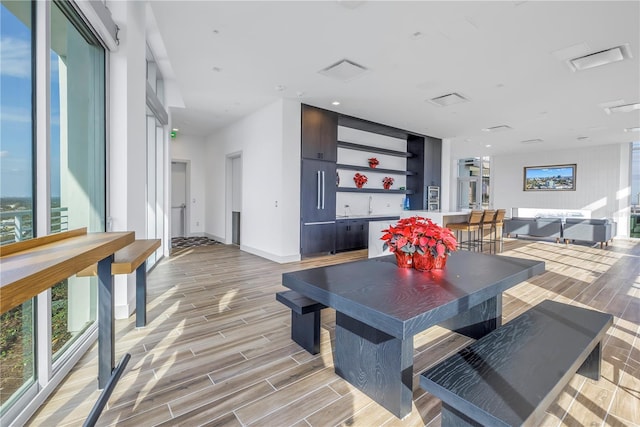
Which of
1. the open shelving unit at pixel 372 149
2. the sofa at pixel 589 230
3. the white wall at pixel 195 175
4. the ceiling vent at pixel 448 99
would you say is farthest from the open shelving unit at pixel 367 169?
the sofa at pixel 589 230

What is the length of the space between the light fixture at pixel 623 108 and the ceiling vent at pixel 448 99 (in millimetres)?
2908

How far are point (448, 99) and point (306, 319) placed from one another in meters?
4.71

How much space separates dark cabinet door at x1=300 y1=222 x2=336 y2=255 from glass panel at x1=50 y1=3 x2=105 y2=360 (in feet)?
11.4

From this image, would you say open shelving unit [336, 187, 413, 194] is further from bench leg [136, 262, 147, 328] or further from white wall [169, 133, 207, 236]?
white wall [169, 133, 207, 236]

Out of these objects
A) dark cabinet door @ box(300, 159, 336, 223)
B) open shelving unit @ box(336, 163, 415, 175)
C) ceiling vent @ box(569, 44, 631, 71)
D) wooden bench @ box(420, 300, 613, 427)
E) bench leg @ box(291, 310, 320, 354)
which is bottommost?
bench leg @ box(291, 310, 320, 354)

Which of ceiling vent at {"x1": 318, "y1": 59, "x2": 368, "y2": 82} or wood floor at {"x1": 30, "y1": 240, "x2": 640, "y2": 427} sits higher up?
ceiling vent at {"x1": 318, "y1": 59, "x2": 368, "y2": 82}

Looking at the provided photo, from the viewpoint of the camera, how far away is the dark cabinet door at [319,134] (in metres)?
5.71

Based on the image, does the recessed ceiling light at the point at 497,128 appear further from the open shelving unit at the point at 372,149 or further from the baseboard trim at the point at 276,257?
the baseboard trim at the point at 276,257

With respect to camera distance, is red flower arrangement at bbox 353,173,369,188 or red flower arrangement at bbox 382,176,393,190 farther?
red flower arrangement at bbox 382,176,393,190

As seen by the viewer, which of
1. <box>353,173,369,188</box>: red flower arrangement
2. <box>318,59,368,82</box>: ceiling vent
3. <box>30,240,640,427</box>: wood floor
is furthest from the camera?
<box>353,173,369,188</box>: red flower arrangement

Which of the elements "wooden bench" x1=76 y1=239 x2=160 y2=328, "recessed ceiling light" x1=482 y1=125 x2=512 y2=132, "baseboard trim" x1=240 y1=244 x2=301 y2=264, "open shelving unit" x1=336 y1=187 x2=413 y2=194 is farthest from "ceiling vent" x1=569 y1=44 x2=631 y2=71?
"wooden bench" x1=76 y1=239 x2=160 y2=328

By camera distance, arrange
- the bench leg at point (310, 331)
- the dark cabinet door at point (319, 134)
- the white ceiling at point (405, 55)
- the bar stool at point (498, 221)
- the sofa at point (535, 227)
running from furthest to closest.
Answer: the sofa at point (535, 227) < the bar stool at point (498, 221) < the dark cabinet door at point (319, 134) < the white ceiling at point (405, 55) < the bench leg at point (310, 331)

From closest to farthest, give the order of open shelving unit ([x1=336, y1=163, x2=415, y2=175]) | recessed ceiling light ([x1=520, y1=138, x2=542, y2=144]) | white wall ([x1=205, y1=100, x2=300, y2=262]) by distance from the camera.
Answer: white wall ([x1=205, y1=100, x2=300, y2=262]) → open shelving unit ([x1=336, y1=163, x2=415, y2=175]) → recessed ceiling light ([x1=520, y1=138, x2=542, y2=144])

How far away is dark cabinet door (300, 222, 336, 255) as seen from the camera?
575cm
